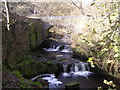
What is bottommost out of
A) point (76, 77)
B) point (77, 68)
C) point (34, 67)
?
point (76, 77)

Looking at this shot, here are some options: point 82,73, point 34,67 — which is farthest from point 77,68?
point 34,67

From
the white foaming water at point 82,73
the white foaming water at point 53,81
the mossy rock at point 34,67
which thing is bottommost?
the white foaming water at point 82,73

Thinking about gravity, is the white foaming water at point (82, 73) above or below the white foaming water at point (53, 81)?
below

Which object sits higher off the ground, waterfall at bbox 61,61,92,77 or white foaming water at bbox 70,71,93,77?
waterfall at bbox 61,61,92,77

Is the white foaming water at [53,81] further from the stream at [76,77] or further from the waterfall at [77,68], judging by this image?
the waterfall at [77,68]

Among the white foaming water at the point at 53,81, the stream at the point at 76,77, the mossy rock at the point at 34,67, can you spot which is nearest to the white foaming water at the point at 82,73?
the stream at the point at 76,77

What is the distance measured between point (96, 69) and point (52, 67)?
291 centimetres

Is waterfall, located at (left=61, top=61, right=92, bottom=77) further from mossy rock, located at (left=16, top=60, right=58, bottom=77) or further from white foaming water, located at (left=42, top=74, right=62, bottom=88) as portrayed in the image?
white foaming water, located at (left=42, top=74, right=62, bottom=88)

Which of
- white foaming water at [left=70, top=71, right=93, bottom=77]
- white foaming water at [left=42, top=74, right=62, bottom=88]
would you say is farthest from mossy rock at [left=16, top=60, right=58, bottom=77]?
white foaming water at [left=70, top=71, right=93, bottom=77]

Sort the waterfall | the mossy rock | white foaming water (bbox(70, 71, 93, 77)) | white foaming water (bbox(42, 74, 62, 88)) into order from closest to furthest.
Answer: white foaming water (bbox(42, 74, 62, 88)) → the mossy rock → white foaming water (bbox(70, 71, 93, 77)) → the waterfall

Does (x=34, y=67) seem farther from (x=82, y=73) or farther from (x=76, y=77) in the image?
(x=82, y=73)

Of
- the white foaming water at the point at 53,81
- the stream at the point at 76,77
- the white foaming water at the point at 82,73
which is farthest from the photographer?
the white foaming water at the point at 82,73

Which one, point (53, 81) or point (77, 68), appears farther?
point (77, 68)

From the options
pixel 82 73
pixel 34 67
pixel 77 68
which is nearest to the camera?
pixel 34 67
